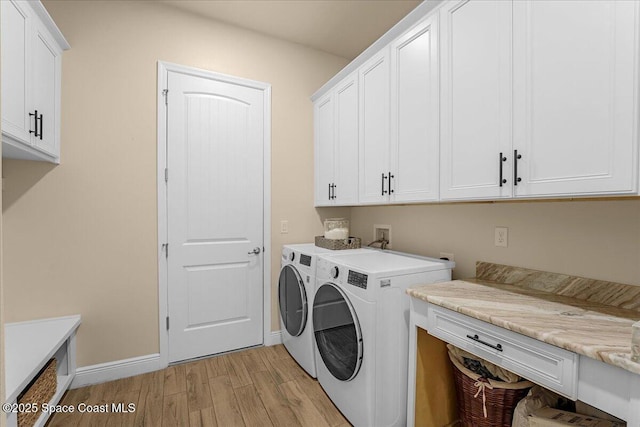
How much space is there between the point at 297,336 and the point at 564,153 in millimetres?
2033

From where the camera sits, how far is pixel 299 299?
2332mm

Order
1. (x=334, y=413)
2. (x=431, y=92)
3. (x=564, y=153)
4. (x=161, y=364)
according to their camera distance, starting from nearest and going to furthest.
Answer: (x=564, y=153) < (x=431, y=92) < (x=334, y=413) < (x=161, y=364)

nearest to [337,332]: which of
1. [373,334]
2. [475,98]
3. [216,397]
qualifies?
[373,334]

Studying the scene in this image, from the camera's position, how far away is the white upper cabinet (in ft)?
7.77

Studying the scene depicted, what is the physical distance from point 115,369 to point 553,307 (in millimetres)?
2698

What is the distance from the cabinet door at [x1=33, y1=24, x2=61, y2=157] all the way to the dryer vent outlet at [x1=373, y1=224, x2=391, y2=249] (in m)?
2.38

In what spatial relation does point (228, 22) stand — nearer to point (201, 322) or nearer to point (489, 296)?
point (201, 322)

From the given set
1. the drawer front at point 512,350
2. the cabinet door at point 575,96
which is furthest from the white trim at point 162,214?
the cabinet door at point 575,96

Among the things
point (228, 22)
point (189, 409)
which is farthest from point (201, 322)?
point (228, 22)

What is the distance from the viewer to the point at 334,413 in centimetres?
187

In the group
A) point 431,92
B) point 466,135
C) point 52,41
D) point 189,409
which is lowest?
point 189,409

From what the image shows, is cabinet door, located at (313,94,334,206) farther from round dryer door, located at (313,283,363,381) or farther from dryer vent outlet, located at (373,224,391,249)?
round dryer door, located at (313,283,363,381)

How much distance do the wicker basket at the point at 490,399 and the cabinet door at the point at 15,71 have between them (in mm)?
2465

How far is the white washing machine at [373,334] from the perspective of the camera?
5.21 ft
